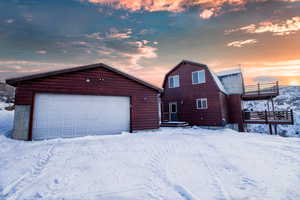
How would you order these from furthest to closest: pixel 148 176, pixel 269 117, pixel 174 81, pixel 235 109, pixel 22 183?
pixel 174 81 → pixel 235 109 → pixel 269 117 → pixel 148 176 → pixel 22 183

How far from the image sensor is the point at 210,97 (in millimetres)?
13477

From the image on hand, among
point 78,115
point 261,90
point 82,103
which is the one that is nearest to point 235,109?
point 261,90

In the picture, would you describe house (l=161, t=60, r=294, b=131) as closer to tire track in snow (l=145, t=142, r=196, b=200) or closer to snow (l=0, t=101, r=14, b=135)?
tire track in snow (l=145, t=142, r=196, b=200)

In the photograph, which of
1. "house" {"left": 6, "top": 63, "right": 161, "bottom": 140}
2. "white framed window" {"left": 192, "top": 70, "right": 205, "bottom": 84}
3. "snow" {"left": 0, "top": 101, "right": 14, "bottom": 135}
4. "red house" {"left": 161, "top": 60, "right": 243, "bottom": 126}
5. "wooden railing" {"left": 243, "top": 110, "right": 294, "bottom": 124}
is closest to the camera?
"house" {"left": 6, "top": 63, "right": 161, "bottom": 140}

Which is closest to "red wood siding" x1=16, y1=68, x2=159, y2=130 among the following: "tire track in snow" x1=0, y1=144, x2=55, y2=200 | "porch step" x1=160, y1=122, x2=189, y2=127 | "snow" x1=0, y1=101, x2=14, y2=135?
"snow" x1=0, y1=101, x2=14, y2=135

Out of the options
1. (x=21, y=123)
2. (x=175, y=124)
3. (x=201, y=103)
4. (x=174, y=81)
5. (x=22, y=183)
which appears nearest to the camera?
(x=22, y=183)

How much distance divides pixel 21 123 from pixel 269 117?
1934 centimetres

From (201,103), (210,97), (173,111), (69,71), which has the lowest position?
(173,111)

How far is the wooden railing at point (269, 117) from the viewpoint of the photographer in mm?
12643

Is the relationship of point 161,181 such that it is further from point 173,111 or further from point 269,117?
point 269,117

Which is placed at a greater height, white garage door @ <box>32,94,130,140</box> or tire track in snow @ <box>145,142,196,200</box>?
white garage door @ <box>32,94,130,140</box>

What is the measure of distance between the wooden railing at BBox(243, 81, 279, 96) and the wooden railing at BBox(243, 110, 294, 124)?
78.5 inches

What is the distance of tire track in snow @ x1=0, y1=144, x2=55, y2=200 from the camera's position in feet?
7.89

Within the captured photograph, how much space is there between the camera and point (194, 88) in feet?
47.6
